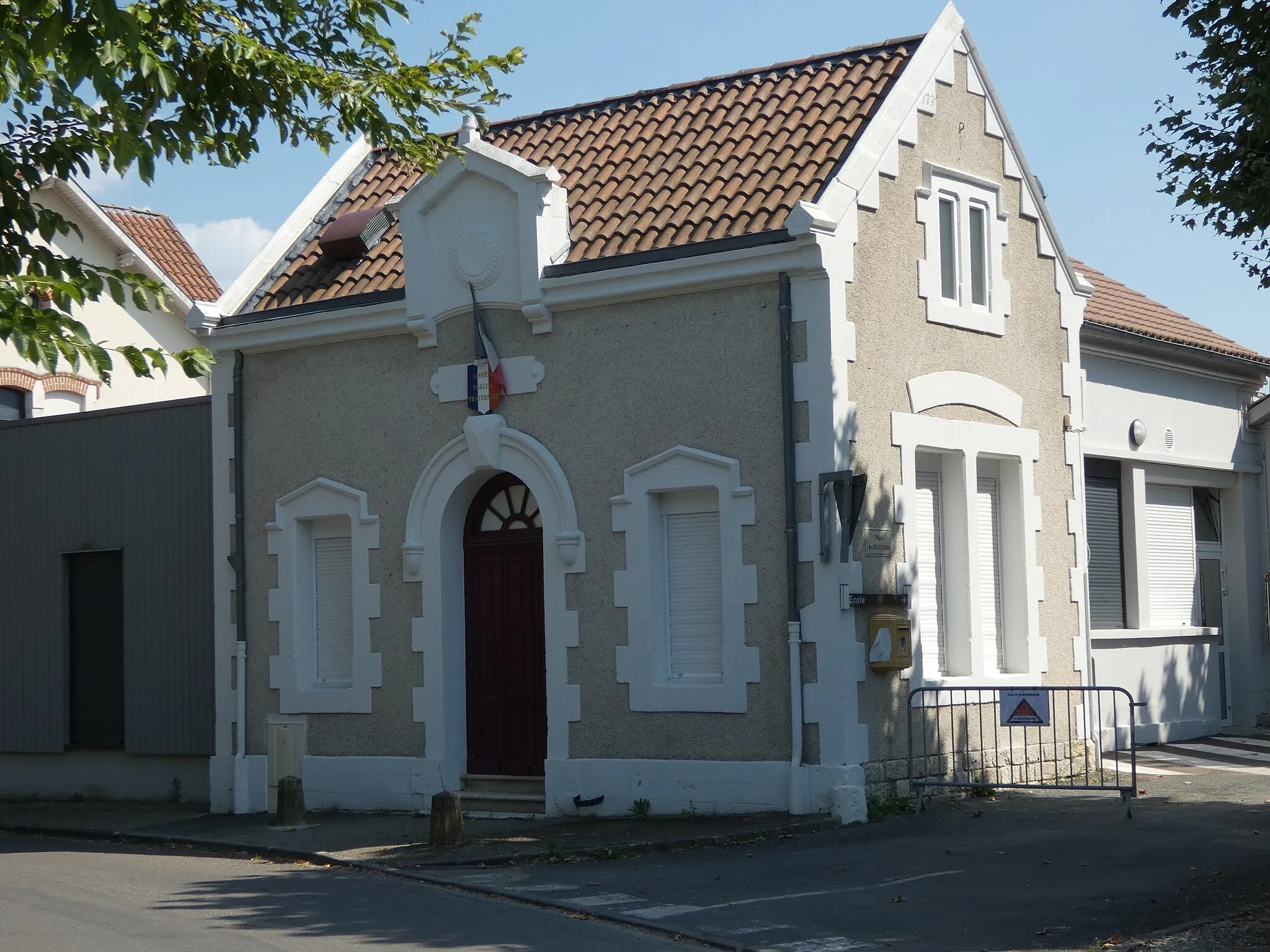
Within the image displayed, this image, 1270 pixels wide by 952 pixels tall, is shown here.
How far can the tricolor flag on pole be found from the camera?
15789 mm

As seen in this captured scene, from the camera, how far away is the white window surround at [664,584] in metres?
14.4

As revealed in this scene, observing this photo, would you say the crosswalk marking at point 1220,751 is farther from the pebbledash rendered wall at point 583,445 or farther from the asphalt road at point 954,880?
the pebbledash rendered wall at point 583,445

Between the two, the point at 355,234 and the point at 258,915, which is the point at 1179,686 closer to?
the point at 355,234

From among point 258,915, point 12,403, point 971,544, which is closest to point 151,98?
point 258,915

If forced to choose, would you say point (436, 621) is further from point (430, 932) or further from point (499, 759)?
point (430, 932)

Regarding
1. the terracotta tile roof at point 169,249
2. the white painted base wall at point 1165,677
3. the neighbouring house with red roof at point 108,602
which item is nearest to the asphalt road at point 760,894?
the neighbouring house with red roof at point 108,602

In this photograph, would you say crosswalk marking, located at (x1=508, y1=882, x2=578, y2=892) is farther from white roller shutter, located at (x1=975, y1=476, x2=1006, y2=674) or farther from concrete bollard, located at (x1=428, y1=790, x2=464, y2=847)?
white roller shutter, located at (x1=975, y1=476, x2=1006, y2=674)

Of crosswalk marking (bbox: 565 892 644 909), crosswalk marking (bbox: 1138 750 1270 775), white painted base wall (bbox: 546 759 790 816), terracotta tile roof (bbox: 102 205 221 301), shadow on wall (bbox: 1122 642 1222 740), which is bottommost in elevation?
crosswalk marking (bbox: 565 892 644 909)

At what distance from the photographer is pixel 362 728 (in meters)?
16.6

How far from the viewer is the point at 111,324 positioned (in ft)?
89.4

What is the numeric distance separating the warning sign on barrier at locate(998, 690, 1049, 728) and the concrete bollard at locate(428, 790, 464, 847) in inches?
182

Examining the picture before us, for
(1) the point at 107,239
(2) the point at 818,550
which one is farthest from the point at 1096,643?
(1) the point at 107,239

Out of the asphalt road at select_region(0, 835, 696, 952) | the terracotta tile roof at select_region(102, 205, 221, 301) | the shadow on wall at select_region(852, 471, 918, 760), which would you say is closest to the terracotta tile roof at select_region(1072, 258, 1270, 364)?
the shadow on wall at select_region(852, 471, 918, 760)

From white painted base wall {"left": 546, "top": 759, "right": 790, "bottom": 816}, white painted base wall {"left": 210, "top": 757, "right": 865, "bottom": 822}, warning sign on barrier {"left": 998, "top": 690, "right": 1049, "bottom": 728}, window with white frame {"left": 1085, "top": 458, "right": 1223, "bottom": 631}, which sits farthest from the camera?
window with white frame {"left": 1085, "top": 458, "right": 1223, "bottom": 631}
